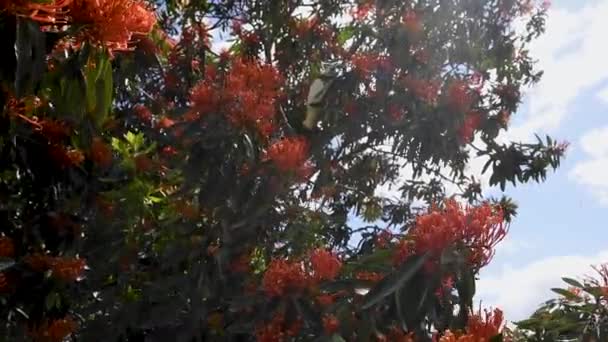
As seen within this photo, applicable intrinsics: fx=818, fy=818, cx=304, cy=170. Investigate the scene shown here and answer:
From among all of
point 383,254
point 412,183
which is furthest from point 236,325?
point 412,183

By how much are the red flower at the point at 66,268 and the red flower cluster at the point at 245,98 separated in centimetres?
83

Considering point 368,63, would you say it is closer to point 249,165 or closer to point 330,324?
point 249,165

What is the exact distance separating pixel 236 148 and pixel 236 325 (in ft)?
2.39

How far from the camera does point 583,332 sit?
8.43ft

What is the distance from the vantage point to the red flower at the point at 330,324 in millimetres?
2473

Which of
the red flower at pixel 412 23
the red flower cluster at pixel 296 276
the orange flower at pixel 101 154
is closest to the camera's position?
the red flower cluster at pixel 296 276

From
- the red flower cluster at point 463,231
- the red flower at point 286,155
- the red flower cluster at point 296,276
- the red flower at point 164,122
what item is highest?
the red flower at point 164,122

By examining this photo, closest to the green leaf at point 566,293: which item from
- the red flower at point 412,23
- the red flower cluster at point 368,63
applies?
the red flower cluster at point 368,63

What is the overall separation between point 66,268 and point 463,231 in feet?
6.31

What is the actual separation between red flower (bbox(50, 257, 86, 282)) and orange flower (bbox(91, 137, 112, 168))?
1.38 feet

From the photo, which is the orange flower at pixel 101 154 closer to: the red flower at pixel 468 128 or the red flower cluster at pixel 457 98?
the red flower cluster at pixel 457 98

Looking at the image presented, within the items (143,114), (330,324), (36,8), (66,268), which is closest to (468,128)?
(143,114)

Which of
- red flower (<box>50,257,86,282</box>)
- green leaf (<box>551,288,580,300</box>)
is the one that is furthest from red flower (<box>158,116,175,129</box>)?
green leaf (<box>551,288,580,300</box>)

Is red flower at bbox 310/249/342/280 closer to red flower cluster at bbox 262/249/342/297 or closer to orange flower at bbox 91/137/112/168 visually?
red flower cluster at bbox 262/249/342/297
